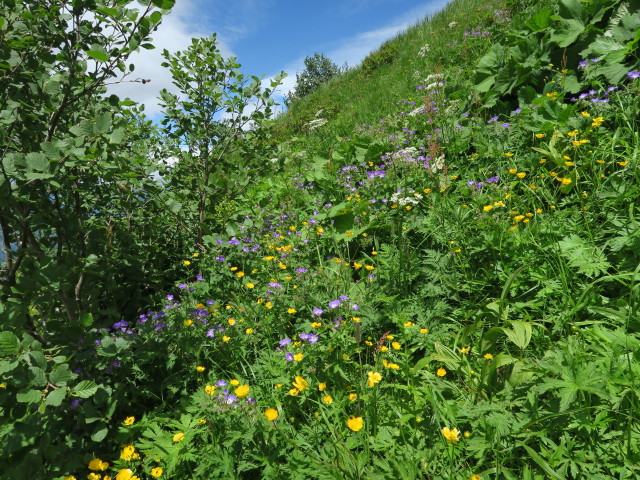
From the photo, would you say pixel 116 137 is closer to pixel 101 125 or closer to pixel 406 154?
pixel 101 125

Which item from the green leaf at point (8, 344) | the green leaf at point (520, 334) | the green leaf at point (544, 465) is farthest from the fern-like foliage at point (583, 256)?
the green leaf at point (8, 344)

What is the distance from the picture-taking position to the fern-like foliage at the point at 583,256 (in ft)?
6.47

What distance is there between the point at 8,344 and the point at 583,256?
2.80 m

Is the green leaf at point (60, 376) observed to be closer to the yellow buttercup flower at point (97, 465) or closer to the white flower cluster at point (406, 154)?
the yellow buttercup flower at point (97, 465)

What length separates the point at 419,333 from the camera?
2166mm

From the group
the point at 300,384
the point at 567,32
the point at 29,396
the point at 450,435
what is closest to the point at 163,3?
the point at 29,396

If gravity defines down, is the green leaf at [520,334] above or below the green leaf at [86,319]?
below

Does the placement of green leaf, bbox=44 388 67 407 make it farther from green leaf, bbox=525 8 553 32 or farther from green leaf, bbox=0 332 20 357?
green leaf, bbox=525 8 553 32

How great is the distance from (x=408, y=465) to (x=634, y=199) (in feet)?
7.23

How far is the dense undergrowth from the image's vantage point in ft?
4.88

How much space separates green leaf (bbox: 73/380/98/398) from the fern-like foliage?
2495 millimetres

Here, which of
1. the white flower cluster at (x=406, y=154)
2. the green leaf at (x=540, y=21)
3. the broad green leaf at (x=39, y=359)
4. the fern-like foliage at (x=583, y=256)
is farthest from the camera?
the green leaf at (x=540, y=21)

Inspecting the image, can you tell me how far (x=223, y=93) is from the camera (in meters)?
3.29

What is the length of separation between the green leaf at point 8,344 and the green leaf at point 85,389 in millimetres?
277
